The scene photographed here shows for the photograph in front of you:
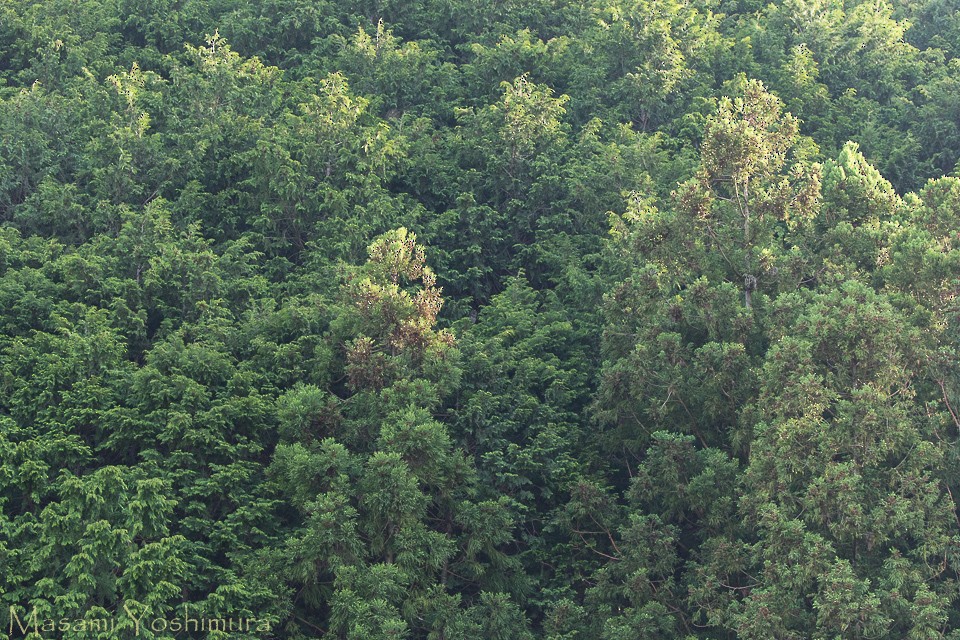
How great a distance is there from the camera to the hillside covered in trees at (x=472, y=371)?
1905cm

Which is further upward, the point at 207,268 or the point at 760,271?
the point at 760,271

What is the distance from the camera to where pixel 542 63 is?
117 ft

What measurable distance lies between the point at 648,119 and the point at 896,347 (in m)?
15.2

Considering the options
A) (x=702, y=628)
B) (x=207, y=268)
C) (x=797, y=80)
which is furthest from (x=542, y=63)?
(x=702, y=628)

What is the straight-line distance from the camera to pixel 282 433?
867 inches

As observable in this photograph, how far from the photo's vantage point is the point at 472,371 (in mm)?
23781

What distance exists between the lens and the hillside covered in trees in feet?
62.5

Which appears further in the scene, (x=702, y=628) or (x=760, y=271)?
(x=760, y=271)

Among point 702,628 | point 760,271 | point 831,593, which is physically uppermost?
point 760,271

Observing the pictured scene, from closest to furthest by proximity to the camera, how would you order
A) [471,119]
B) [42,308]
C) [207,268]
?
→ [42,308]
[207,268]
[471,119]

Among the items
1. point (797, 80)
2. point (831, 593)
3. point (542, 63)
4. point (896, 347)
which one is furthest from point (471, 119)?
point (831, 593)

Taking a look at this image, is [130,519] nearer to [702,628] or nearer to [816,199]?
[702,628]

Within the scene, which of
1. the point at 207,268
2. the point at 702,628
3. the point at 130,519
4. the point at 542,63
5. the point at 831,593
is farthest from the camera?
the point at 542,63

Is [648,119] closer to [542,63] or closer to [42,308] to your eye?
[542,63]
